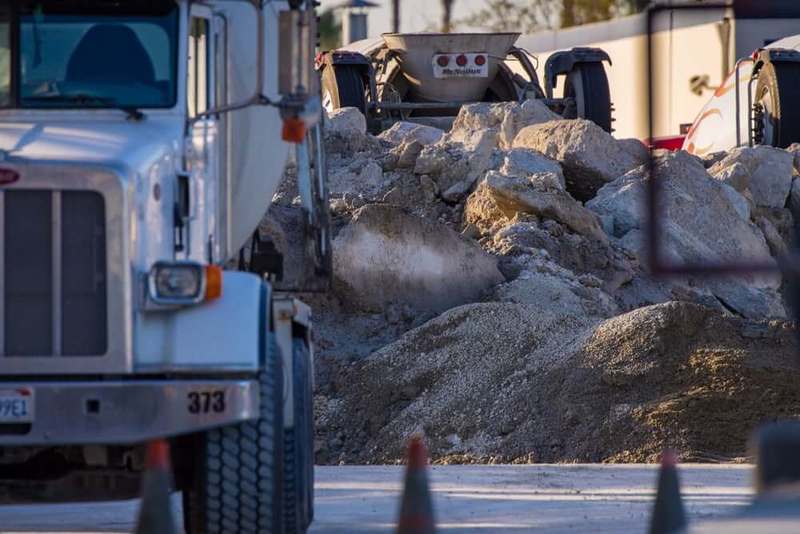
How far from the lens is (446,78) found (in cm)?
2556


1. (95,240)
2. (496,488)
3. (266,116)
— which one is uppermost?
(266,116)

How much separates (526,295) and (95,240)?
32.5 feet

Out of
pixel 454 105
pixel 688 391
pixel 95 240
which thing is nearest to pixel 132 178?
pixel 95 240

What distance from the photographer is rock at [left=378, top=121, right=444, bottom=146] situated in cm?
2252

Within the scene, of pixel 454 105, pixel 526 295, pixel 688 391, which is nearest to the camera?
pixel 688 391

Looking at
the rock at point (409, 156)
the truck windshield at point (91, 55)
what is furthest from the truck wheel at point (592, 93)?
the truck windshield at point (91, 55)

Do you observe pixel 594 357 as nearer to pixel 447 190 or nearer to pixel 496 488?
pixel 496 488

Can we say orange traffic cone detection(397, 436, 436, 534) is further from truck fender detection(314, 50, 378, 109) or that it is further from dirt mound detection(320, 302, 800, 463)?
truck fender detection(314, 50, 378, 109)

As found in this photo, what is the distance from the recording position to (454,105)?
25.7m

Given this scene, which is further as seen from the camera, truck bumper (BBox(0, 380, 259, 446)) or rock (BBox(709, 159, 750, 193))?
rock (BBox(709, 159, 750, 193))

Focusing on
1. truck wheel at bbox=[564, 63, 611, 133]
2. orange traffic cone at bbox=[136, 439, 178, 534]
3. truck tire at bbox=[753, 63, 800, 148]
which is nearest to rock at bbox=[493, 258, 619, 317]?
truck tire at bbox=[753, 63, 800, 148]

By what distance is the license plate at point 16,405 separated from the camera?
6.98 metres

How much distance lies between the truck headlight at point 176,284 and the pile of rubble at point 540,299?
3484 millimetres

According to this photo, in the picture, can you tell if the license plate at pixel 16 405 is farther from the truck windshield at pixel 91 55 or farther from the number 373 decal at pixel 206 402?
the truck windshield at pixel 91 55
